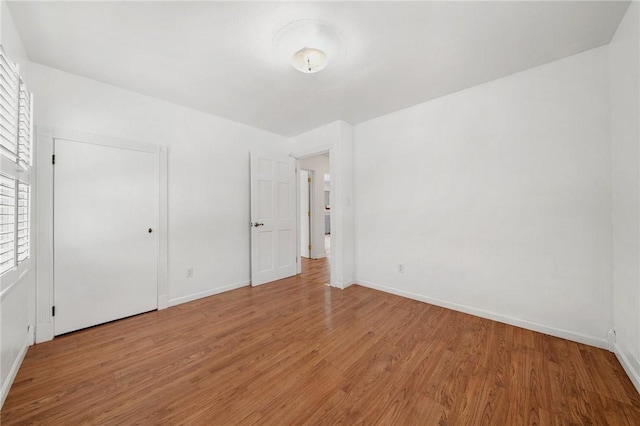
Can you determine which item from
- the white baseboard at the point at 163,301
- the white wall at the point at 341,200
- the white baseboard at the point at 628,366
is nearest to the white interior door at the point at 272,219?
the white wall at the point at 341,200

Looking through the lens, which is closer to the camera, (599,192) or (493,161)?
(599,192)

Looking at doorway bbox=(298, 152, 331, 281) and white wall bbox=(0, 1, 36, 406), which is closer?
white wall bbox=(0, 1, 36, 406)

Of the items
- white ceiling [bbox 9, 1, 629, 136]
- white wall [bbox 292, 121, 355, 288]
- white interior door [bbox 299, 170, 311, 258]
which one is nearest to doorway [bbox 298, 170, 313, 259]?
white interior door [bbox 299, 170, 311, 258]

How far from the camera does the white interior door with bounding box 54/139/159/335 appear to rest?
2.24 meters

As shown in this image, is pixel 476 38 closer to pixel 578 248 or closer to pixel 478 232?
pixel 478 232

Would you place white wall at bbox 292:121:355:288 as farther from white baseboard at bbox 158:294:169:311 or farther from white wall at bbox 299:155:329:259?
white baseboard at bbox 158:294:169:311

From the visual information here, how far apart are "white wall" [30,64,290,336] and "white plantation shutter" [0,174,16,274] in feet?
3.67

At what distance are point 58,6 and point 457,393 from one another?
144 inches

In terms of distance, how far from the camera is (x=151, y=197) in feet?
9.07

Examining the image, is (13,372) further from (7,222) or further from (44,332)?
(7,222)

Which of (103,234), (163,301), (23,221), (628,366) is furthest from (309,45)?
(628,366)

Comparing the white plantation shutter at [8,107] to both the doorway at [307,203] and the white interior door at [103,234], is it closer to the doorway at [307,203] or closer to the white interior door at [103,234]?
the white interior door at [103,234]

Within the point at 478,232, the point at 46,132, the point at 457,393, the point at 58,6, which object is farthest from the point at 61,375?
the point at 478,232

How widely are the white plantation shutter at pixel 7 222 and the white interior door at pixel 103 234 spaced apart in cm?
80
